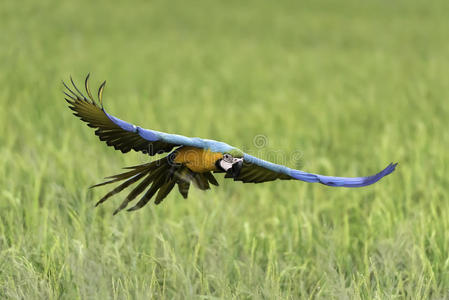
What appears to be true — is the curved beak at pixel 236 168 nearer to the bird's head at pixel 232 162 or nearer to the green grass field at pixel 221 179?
the bird's head at pixel 232 162

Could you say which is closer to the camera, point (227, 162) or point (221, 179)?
point (227, 162)

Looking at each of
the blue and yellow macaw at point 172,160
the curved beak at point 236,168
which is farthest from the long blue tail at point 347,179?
the curved beak at point 236,168

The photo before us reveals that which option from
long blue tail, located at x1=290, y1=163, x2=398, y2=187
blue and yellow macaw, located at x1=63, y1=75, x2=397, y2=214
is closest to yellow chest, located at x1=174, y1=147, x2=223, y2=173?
blue and yellow macaw, located at x1=63, y1=75, x2=397, y2=214

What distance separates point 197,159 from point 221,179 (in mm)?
2411

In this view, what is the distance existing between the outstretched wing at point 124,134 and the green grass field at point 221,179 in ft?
0.18

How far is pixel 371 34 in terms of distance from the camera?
41.5 ft

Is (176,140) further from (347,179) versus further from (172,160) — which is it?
(347,179)

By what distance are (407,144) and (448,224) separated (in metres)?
1.83

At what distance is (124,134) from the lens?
87 cm

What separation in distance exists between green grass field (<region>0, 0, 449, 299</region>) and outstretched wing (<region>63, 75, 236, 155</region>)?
55mm

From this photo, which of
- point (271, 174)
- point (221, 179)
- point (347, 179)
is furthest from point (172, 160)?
point (221, 179)

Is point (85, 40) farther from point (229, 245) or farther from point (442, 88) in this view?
point (229, 245)

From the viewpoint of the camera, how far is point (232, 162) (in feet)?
2.74

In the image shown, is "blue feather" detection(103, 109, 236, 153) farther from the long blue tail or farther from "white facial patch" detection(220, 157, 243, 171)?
the long blue tail
